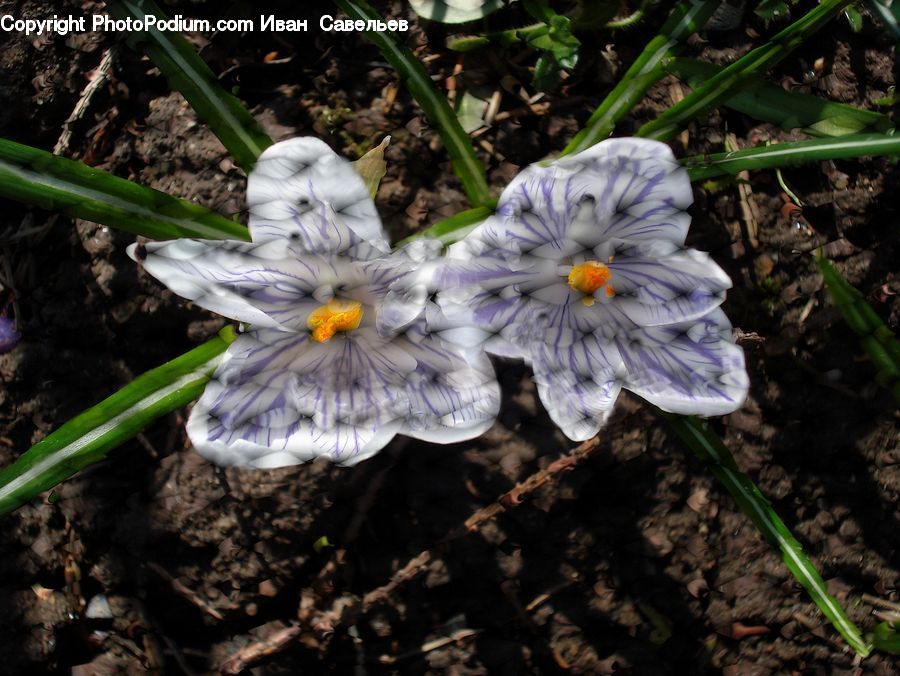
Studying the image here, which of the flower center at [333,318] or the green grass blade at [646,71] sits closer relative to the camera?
the flower center at [333,318]

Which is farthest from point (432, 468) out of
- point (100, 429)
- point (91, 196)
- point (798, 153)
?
point (798, 153)

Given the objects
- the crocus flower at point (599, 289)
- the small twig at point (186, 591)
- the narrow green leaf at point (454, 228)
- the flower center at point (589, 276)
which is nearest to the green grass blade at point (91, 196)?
the narrow green leaf at point (454, 228)

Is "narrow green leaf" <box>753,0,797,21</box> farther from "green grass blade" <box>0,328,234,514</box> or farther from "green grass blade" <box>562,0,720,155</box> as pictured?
"green grass blade" <box>0,328,234,514</box>

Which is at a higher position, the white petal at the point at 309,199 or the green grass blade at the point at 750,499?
the white petal at the point at 309,199

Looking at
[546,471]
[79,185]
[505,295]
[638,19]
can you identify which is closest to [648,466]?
[546,471]

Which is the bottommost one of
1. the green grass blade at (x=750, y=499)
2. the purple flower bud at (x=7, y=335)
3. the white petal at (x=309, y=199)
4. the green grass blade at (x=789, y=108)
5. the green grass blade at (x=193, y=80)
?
the green grass blade at (x=750, y=499)

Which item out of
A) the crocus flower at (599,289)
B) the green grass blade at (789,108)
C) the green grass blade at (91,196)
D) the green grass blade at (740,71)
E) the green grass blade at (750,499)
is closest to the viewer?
the crocus flower at (599,289)

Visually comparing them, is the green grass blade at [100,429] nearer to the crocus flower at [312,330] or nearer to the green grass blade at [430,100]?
the crocus flower at [312,330]
